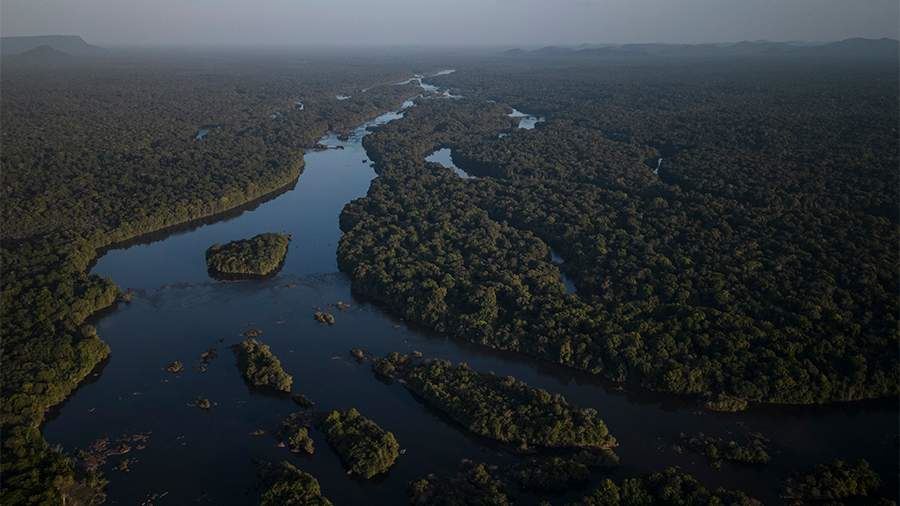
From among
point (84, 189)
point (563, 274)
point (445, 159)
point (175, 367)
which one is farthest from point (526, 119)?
point (175, 367)

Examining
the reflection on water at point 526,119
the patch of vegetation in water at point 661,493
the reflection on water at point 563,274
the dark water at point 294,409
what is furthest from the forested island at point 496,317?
the reflection on water at point 526,119

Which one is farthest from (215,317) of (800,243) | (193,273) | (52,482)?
(800,243)

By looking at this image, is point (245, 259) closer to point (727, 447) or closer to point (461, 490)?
point (461, 490)

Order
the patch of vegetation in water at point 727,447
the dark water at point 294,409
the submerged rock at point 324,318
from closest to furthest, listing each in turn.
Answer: the dark water at point 294,409
the patch of vegetation in water at point 727,447
the submerged rock at point 324,318

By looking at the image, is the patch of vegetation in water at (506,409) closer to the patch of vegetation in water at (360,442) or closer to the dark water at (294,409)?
the dark water at (294,409)

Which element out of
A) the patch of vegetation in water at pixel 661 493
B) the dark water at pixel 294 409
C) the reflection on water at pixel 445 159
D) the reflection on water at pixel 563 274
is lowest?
the dark water at pixel 294 409

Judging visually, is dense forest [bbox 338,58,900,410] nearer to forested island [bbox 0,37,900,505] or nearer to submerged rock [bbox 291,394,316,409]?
forested island [bbox 0,37,900,505]
